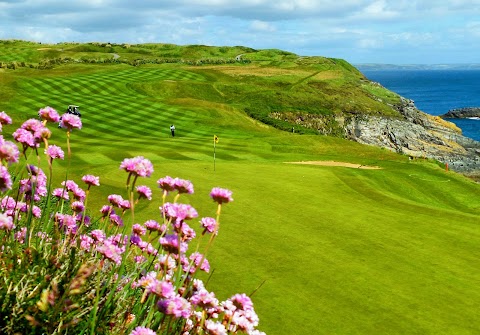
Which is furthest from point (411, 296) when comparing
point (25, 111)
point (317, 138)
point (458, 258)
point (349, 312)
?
point (25, 111)

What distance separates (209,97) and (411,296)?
6669 centimetres

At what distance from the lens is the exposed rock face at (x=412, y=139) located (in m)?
66.2

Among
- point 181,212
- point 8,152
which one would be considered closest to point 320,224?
point 181,212

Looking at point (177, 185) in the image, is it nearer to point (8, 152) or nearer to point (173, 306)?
point (173, 306)

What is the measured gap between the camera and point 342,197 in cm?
1794

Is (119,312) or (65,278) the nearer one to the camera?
(65,278)

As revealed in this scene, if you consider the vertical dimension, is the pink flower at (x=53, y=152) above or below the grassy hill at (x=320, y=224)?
above

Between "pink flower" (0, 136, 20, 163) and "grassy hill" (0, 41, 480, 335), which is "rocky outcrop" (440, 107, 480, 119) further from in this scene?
"pink flower" (0, 136, 20, 163)

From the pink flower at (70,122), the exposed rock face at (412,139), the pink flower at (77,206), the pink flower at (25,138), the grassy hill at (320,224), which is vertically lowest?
the exposed rock face at (412,139)

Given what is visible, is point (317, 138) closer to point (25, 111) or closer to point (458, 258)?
point (25, 111)

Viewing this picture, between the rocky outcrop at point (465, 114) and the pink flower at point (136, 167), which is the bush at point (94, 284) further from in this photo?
the rocky outcrop at point (465, 114)

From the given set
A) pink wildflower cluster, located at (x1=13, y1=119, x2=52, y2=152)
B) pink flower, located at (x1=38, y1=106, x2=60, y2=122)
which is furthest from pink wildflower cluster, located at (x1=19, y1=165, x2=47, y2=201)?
pink flower, located at (x1=38, y1=106, x2=60, y2=122)

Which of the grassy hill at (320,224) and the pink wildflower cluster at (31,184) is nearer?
the pink wildflower cluster at (31,184)

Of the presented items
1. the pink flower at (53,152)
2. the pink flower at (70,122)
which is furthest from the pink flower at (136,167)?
the pink flower at (53,152)
